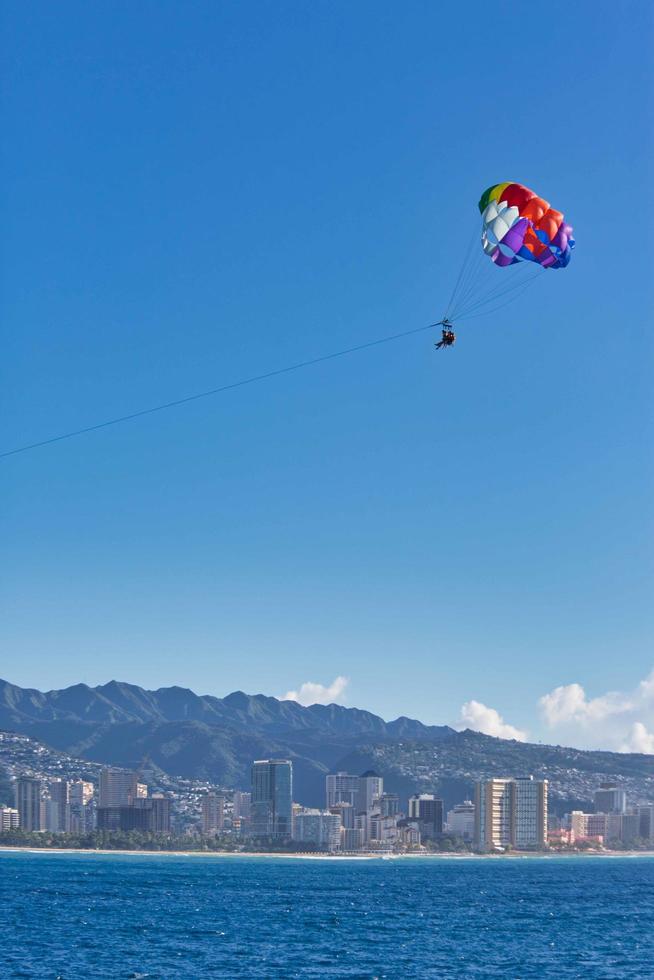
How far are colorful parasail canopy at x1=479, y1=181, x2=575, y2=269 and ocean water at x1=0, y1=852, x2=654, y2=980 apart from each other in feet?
141

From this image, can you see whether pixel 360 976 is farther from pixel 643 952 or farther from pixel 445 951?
pixel 643 952

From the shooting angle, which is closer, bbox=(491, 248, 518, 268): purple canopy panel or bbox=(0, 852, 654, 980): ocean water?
bbox=(491, 248, 518, 268): purple canopy panel

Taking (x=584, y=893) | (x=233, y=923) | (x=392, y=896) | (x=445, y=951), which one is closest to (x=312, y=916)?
(x=233, y=923)

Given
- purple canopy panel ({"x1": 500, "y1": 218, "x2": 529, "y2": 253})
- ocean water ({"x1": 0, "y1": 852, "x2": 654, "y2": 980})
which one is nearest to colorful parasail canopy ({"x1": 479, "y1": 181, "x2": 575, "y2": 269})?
purple canopy panel ({"x1": 500, "y1": 218, "x2": 529, "y2": 253})

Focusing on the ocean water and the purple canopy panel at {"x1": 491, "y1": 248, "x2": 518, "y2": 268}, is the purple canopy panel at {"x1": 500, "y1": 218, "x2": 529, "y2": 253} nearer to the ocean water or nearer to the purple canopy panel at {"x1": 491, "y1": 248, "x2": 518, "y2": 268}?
the purple canopy panel at {"x1": 491, "y1": 248, "x2": 518, "y2": 268}

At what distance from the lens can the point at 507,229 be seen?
67750 mm

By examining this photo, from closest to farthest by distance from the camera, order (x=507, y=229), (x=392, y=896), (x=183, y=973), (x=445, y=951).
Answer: (x=507, y=229) → (x=183, y=973) → (x=445, y=951) → (x=392, y=896)

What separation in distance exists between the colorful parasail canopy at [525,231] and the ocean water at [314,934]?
42.9m

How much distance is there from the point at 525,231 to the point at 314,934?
61.3 metres

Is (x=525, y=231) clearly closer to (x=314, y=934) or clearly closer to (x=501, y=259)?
(x=501, y=259)

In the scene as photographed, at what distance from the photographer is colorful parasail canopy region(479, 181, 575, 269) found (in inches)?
2648

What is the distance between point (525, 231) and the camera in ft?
221

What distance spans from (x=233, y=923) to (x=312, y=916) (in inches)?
466

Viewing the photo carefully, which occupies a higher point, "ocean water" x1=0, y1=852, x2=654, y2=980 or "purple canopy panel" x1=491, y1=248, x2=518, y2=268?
"purple canopy panel" x1=491, y1=248, x2=518, y2=268
